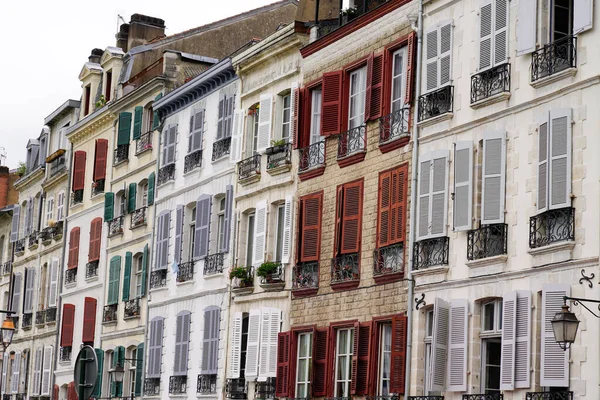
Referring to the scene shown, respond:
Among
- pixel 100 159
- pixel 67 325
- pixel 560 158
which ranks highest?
pixel 100 159

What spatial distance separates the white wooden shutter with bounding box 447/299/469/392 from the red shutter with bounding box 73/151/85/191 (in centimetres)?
2625

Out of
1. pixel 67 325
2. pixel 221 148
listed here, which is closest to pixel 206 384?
pixel 221 148

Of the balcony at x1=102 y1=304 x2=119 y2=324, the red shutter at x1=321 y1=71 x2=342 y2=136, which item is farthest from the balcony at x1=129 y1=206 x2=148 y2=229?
the red shutter at x1=321 y1=71 x2=342 y2=136

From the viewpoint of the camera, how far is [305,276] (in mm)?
33125

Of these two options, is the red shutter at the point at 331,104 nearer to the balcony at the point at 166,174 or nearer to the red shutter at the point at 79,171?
the balcony at the point at 166,174

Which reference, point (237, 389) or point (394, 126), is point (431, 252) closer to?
point (394, 126)

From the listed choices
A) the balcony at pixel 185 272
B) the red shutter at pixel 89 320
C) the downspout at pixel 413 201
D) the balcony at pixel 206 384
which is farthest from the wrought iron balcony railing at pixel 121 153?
the downspout at pixel 413 201

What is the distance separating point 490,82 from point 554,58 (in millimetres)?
2050

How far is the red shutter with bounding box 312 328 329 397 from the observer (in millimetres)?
31516

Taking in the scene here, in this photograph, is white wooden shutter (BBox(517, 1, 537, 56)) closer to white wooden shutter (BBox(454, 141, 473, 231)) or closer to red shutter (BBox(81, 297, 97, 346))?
white wooden shutter (BBox(454, 141, 473, 231))

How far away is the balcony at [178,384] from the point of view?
3909 cm

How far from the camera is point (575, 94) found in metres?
23.9

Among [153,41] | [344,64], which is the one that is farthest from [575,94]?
[153,41]

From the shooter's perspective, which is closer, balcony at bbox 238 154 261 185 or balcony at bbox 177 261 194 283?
balcony at bbox 238 154 261 185
